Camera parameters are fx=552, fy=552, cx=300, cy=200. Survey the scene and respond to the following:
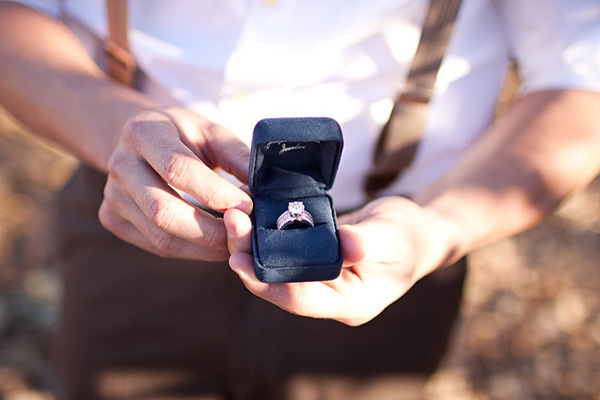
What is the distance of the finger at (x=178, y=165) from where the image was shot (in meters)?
1.12

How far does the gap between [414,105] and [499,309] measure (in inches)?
82.8

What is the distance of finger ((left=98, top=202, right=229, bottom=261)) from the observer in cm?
127

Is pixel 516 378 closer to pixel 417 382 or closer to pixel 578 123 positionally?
pixel 417 382

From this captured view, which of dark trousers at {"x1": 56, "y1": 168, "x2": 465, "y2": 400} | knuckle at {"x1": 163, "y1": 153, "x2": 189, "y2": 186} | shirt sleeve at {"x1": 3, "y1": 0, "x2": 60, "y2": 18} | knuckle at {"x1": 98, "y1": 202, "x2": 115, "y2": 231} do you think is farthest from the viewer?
dark trousers at {"x1": 56, "y1": 168, "x2": 465, "y2": 400}

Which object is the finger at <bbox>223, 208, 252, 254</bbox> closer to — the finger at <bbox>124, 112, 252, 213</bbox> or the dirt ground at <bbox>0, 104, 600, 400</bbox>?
the finger at <bbox>124, 112, 252, 213</bbox>

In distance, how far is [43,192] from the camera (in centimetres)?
380

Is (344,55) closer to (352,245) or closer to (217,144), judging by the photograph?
(217,144)

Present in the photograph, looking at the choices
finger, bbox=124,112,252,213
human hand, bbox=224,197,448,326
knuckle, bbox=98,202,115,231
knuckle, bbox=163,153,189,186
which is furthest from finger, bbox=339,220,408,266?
knuckle, bbox=98,202,115,231

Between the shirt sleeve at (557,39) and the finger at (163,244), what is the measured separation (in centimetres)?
98

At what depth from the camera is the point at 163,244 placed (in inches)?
49.7

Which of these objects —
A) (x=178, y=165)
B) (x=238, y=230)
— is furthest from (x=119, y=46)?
(x=238, y=230)

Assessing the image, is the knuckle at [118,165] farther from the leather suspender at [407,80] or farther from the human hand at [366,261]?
the leather suspender at [407,80]

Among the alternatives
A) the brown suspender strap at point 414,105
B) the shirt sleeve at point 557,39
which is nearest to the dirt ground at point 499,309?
the brown suspender strap at point 414,105

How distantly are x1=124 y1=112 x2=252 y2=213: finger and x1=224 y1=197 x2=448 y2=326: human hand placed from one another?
0.04m
